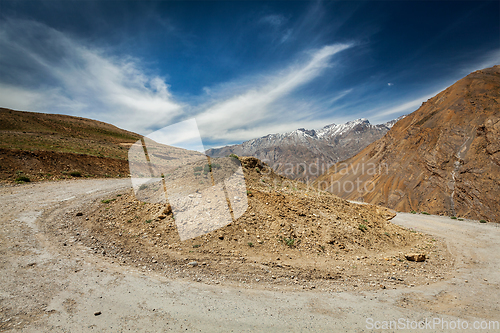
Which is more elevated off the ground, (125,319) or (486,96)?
(486,96)

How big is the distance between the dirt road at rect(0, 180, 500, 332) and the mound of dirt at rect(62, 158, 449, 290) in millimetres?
520

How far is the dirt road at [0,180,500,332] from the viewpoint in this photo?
3844 mm

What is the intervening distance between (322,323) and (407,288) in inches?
159

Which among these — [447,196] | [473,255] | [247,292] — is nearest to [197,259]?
[247,292]

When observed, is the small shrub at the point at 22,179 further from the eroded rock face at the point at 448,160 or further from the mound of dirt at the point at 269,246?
the eroded rock face at the point at 448,160

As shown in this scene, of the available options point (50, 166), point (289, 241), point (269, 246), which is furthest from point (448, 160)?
point (50, 166)

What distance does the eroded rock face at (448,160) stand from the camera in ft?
88.2

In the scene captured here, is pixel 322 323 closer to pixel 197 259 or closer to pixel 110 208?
pixel 197 259

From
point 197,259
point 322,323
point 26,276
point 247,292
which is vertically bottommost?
point 322,323

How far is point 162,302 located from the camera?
4.47m

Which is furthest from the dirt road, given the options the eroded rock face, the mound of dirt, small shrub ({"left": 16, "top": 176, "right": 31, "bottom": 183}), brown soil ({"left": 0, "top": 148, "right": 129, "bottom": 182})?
the eroded rock face

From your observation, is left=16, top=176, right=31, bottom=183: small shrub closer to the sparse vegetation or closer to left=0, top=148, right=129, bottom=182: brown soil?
left=0, top=148, right=129, bottom=182: brown soil

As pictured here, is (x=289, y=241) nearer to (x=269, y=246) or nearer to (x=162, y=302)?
(x=269, y=246)

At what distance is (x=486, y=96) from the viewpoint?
34.3 meters
